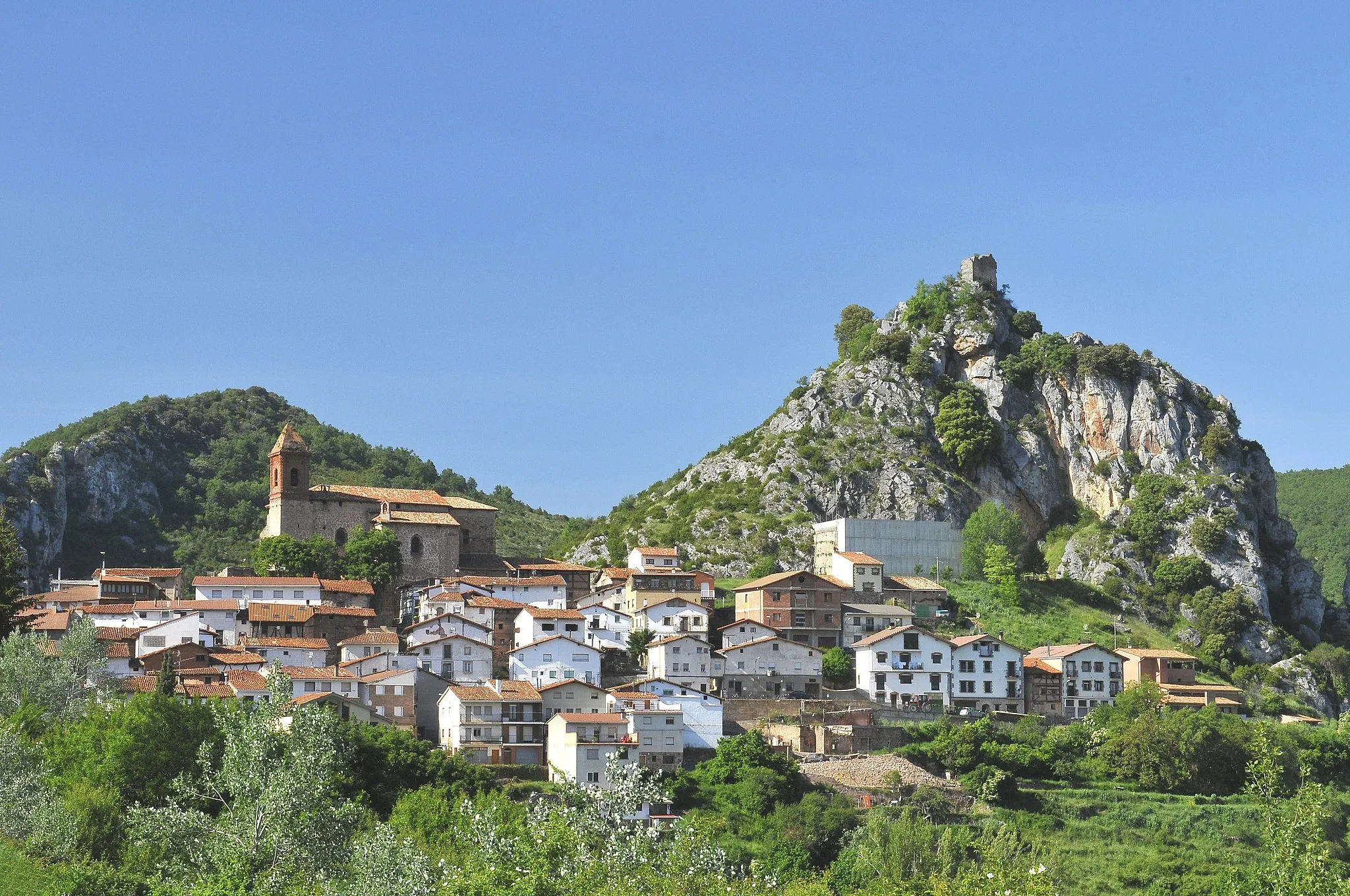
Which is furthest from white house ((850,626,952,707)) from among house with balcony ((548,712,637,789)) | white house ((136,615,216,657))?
white house ((136,615,216,657))

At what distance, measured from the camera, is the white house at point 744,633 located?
81.1 m

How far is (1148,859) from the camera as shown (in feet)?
223

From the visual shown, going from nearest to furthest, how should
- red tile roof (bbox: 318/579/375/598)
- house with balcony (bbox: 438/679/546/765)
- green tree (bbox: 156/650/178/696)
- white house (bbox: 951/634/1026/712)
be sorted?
1. green tree (bbox: 156/650/178/696)
2. house with balcony (bbox: 438/679/546/765)
3. white house (bbox: 951/634/1026/712)
4. red tile roof (bbox: 318/579/375/598)

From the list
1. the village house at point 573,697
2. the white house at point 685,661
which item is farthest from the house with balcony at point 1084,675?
the village house at point 573,697

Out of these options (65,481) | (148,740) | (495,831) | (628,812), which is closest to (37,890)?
(495,831)

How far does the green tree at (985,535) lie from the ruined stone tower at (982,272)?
97.9 feet

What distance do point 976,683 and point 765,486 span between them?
32139mm

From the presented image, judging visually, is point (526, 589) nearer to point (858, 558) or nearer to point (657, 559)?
point (657, 559)

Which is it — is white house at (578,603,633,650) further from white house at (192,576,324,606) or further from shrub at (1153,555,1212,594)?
shrub at (1153,555,1212,594)

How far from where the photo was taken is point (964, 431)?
4560 inches

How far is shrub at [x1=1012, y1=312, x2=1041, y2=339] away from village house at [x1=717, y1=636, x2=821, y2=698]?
5607 cm

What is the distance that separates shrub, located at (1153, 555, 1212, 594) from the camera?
104 metres

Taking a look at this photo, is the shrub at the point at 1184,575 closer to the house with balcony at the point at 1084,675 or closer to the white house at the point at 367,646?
the house with balcony at the point at 1084,675

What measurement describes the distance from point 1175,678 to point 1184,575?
16972 mm
